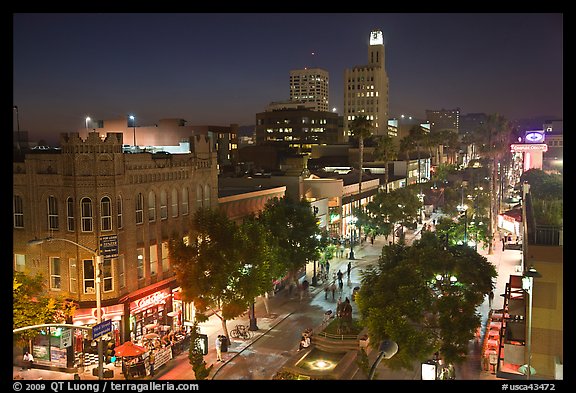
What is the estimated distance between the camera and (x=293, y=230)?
149ft

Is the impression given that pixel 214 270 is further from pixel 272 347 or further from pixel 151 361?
pixel 151 361

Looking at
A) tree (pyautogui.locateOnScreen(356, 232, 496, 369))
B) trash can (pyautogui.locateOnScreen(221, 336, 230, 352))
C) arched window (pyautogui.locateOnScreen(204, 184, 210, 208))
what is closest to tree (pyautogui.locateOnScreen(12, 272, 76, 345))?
trash can (pyautogui.locateOnScreen(221, 336, 230, 352))

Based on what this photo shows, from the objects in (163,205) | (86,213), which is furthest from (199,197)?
(86,213)

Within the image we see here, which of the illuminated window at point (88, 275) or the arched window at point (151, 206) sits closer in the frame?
the illuminated window at point (88, 275)

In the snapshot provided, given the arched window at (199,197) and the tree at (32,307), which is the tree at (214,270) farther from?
the arched window at (199,197)

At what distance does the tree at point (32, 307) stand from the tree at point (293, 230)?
17974 millimetres

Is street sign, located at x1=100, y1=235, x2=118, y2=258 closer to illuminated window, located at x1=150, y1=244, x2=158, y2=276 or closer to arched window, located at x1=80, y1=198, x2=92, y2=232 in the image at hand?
arched window, located at x1=80, y1=198, x2=92, y2=232

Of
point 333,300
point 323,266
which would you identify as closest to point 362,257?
point 323,266

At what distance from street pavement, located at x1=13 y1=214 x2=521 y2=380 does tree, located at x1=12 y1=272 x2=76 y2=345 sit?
2.77 metres

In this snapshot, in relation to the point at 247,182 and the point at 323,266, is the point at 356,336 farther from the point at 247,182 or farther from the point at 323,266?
the point at 247,182

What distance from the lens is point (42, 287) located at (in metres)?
30.0

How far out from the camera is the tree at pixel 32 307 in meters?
26.6

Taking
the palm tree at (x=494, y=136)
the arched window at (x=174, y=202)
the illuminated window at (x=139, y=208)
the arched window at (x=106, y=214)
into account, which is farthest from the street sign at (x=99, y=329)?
the palm tree at (x=494, y=136)
